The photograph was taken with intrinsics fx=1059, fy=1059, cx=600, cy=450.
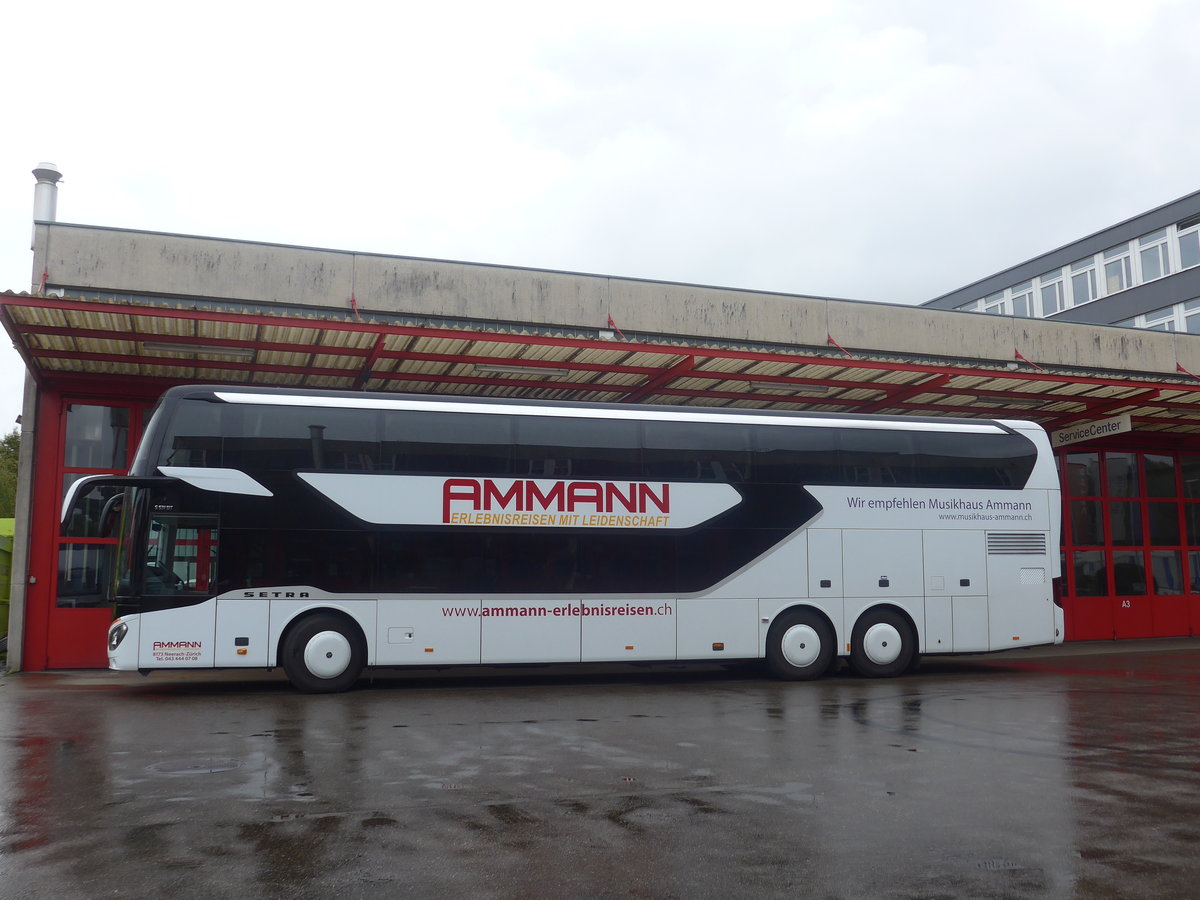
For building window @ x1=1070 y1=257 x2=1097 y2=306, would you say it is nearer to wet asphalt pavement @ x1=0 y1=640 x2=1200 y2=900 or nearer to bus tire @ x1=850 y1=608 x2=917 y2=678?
bus tire @ x1=850 y1=608 x2=917 y2=678

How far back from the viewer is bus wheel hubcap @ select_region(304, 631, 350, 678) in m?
12.4

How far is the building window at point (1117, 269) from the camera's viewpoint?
42656 millimetres

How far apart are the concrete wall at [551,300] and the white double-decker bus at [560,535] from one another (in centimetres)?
573

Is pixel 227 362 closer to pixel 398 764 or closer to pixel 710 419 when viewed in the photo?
pixel 710 419

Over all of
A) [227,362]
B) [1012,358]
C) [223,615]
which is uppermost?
[1012,358]

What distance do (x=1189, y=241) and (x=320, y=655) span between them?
3819cm

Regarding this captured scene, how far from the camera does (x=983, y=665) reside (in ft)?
56.0

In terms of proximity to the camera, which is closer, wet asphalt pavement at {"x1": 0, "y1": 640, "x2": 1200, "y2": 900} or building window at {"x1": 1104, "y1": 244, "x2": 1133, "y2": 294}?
wet asphalt pavement at {"x1": 0, "y1": 640, "x2": 1200, "y2": 900}

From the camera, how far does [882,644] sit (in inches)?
573

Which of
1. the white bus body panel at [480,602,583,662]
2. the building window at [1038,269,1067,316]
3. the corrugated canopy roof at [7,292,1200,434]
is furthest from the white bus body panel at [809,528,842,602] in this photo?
the building window at [1038,269,1067,316]

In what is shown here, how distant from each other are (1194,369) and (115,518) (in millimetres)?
23065

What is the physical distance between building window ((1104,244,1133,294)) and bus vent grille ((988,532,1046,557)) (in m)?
31.9

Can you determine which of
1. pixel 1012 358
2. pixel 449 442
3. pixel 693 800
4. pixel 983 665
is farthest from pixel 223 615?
pixel 1012 358

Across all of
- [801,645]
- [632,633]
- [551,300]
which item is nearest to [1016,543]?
[801,645]
